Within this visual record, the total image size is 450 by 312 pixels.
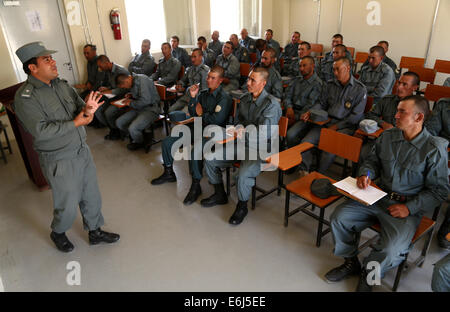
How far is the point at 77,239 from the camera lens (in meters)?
2.99

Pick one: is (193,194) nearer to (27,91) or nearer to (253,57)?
(27,91)

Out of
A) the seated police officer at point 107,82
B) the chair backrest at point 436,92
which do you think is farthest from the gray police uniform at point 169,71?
the chair backrest at point 436,92

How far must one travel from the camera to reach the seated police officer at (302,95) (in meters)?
4.03

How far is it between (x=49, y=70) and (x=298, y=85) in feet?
10.0

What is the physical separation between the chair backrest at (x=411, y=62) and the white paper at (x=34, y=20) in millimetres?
6839

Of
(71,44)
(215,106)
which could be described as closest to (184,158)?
(215,106)

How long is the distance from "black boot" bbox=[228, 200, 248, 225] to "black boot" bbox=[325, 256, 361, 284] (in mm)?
992

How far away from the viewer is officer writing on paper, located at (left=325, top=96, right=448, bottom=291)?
2166 millimetres

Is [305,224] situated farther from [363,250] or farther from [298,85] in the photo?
[298,85]

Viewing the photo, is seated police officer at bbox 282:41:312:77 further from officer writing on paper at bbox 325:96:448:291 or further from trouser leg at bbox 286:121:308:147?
officer writing on paper at bbox 325:96:448:291

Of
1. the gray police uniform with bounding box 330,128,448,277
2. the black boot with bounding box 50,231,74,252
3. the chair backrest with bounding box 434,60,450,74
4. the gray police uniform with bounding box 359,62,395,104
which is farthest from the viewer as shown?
the chair backrest with bounding box 434,60,450,74

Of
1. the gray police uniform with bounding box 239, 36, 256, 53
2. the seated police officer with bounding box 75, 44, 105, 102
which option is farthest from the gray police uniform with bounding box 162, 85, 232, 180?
the gray police uniform with bounding box 239, 36, 256, 53

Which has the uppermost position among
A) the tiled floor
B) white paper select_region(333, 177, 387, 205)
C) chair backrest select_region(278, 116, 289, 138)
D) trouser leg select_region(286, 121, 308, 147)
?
chair backrest select_region(278, 116, 289, 138)
